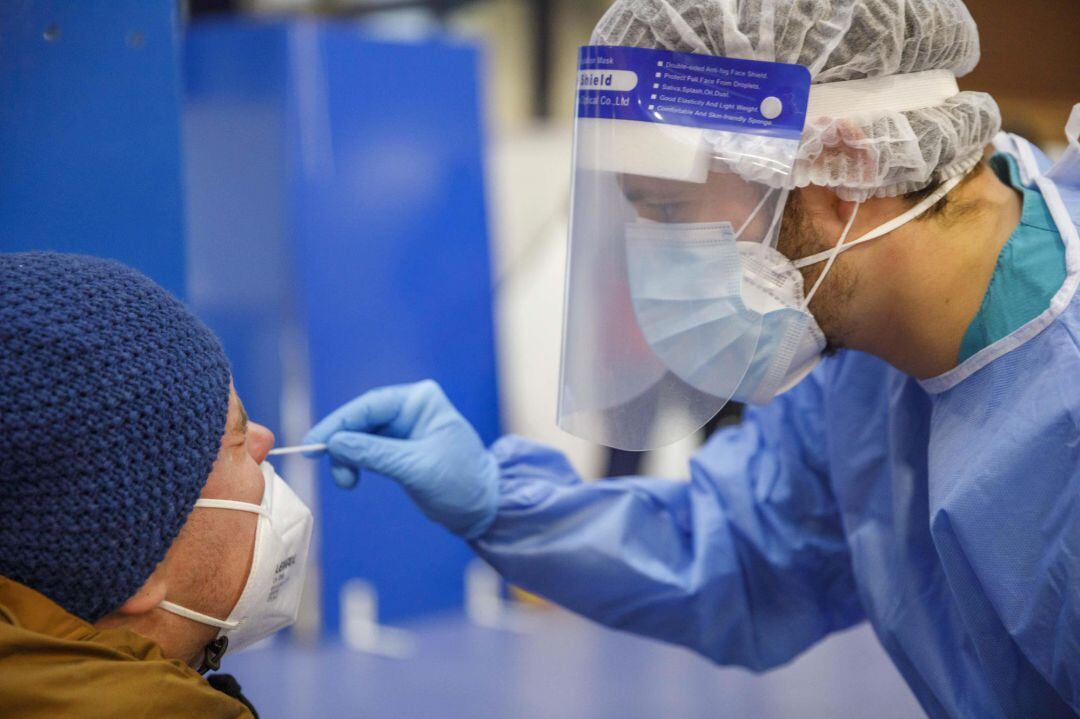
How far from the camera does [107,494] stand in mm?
878

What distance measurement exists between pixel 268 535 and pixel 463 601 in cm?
178

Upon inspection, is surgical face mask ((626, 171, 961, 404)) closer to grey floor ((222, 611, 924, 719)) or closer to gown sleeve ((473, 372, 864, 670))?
gown sleeve ((473, 372, 864, 670))

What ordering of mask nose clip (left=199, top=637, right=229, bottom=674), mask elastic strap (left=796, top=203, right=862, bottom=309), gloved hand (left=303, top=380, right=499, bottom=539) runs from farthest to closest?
gloved hand (left=303, top=380, right=499, bottom=539)
mask elastic strap (left=796, top=203, right=862, bottom=309)
mask nose clip (left=199, top=637, right=229, bottom=674)

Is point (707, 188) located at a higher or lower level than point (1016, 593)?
higher

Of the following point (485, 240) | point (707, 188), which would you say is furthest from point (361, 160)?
point (707, 188)

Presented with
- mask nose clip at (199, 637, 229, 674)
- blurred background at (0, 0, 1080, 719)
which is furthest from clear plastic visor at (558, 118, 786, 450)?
blurred background at (0, 0, 1080, 719)

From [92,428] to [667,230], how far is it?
0.61m

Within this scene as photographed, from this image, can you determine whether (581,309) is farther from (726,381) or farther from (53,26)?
(53,26)

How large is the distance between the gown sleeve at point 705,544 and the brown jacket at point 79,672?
23.5 inches

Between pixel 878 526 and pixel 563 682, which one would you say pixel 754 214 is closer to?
pixel 878 526

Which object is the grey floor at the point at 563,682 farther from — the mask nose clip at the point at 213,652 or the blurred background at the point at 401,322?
the mask nose clip at the point at 213,652

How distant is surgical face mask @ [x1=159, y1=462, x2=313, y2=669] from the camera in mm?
1029

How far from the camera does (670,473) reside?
10.1 ft

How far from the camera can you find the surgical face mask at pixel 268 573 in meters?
1.03
